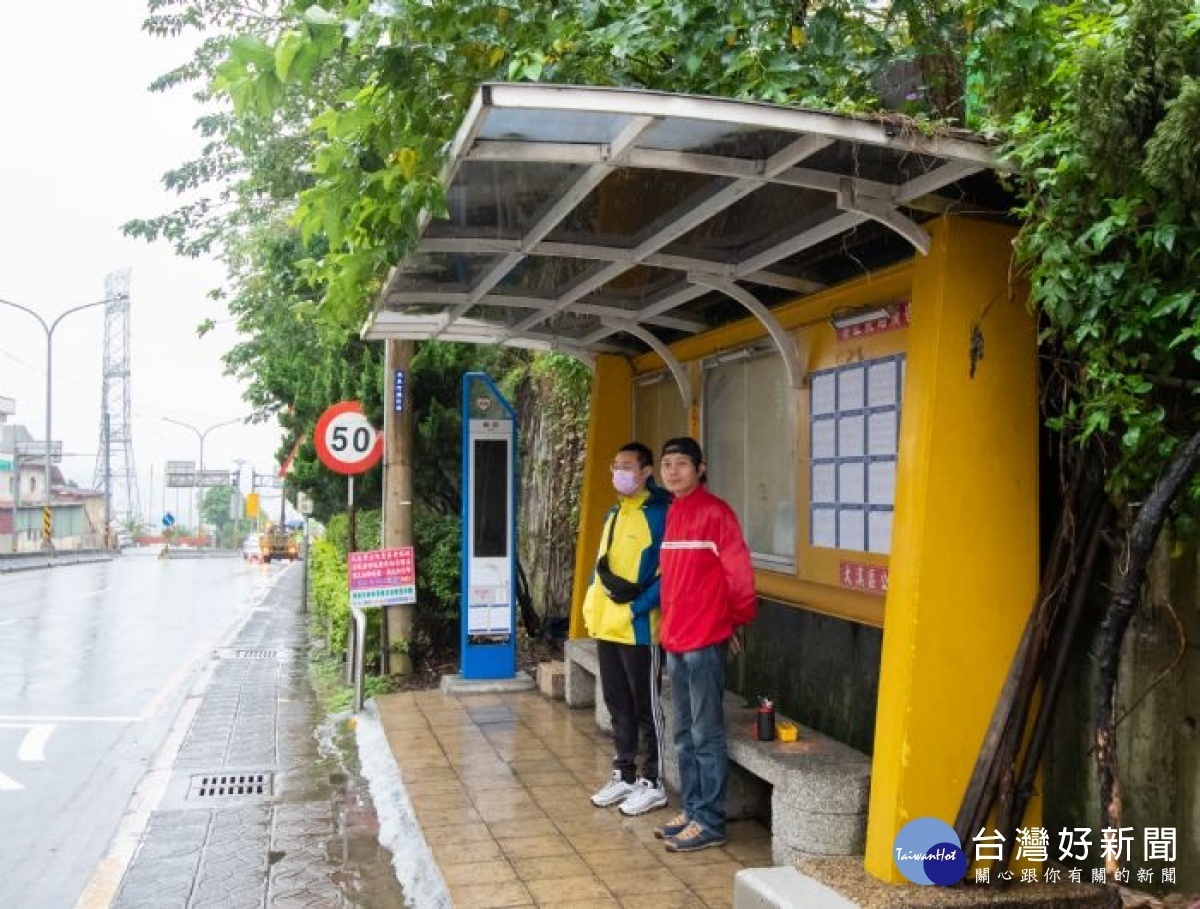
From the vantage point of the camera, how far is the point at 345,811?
21.6 feet

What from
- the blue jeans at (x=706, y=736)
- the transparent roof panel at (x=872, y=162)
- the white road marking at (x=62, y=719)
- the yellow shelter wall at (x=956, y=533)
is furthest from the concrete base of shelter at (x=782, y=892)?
the white road marking at (x=62, y=719)

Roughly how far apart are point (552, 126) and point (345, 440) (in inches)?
244

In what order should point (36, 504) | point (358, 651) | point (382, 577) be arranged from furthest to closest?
point (36, 504) → point (382, 577) → point (358, 651)

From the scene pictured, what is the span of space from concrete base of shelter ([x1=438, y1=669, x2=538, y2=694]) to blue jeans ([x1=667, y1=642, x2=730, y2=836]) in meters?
4.11

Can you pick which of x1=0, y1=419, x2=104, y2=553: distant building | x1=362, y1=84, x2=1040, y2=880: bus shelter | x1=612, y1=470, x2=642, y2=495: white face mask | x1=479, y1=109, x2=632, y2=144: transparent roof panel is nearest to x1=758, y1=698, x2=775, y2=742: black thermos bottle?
x1=362, y1=84, x2=1040, y2=880: bus shelter

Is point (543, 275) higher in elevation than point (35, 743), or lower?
higher

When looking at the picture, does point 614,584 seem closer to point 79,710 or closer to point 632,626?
point 632,626

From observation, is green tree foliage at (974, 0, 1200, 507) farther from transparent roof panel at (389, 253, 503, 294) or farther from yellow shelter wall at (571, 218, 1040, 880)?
transparent roof panel at (389, 253, 503, 294)

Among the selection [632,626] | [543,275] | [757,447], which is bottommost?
[632,626]

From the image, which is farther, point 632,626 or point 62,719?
point 62,719

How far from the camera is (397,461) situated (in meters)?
10.1

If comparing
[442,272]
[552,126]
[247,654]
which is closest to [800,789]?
[552,126]

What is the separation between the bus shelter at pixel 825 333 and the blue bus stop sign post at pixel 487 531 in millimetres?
2039

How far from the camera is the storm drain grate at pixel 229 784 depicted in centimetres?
712
